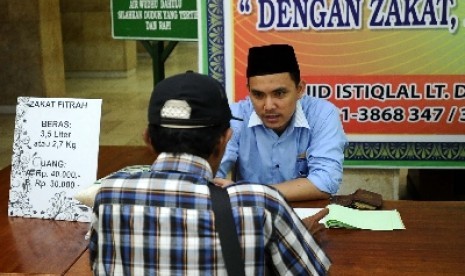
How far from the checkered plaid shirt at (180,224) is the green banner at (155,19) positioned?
248 cm

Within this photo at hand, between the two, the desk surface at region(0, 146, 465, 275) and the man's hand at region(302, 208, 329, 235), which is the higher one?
the man's hand at region(302, 208, 329, 235)

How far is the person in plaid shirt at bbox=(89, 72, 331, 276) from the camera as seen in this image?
45.4 inches

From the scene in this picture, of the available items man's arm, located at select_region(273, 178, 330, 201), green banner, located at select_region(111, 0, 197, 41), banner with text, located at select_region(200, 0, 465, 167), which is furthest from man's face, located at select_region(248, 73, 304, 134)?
green banner, located at select_region(111, 0, 197, 41)

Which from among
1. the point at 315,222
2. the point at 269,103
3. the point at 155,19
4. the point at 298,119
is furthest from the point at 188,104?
the point at 155,19

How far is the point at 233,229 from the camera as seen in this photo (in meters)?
1.14

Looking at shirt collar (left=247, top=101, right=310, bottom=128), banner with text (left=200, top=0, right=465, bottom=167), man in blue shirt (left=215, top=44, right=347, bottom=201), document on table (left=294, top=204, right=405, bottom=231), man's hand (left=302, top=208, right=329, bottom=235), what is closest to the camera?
man's hand (left=302, top=208, right=329, bottom=235)

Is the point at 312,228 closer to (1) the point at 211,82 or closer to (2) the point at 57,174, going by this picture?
(1) the point at 211,82

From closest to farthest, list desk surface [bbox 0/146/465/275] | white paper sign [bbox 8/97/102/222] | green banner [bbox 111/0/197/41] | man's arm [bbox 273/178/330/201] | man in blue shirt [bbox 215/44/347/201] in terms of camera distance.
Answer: desk surface [bbox 0/146/465/275] → white paper sign [bbox 8/97/102/222] → man's arm [bbox 273/178/330/201] → man in blue shirt [bbox 215/44/347/201] → green banner [bbox 111/0/197/41]

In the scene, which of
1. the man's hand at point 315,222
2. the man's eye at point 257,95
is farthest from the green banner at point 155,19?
the man's hand at point 315,222

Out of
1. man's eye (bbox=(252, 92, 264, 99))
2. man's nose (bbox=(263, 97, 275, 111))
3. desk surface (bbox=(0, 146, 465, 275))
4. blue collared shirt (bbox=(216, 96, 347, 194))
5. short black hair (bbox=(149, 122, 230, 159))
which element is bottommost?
desk surface (bbox=(0, 146, 465, 275))

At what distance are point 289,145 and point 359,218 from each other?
0.60 meters

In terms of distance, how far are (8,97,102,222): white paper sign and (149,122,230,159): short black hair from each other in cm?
80

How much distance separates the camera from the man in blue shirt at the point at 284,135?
7.38 feet

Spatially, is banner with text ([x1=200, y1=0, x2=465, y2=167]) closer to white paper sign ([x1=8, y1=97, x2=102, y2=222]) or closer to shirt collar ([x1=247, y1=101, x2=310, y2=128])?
shirt collar ([x1=247, y1=101, x2=310, y2=128])
